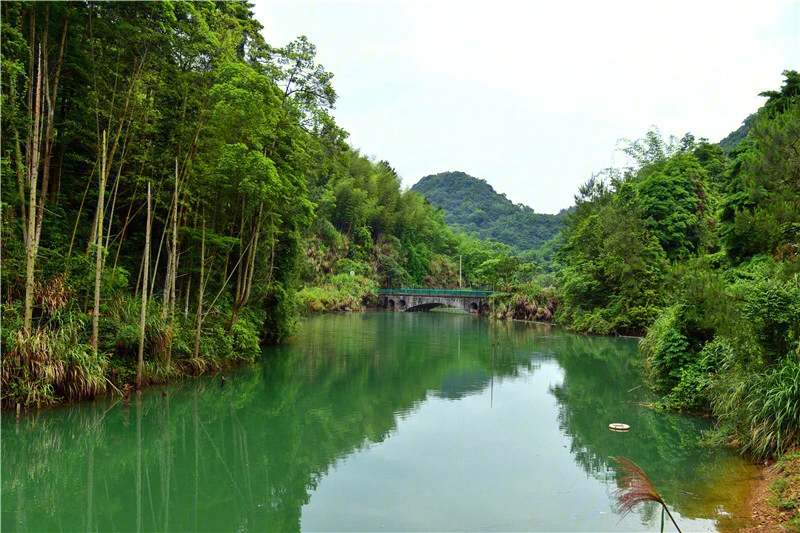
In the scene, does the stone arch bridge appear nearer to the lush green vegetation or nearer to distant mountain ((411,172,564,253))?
the lush green vegetation

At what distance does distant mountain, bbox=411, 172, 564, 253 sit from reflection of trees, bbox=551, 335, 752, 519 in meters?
88.9

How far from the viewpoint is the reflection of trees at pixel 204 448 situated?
25.1 ft

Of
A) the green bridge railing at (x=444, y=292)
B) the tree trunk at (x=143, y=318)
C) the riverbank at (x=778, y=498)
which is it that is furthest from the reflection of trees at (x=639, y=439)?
the green bridge railing at (x=444, y=292)

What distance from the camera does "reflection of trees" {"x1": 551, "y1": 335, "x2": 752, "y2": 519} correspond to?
27.3 ft

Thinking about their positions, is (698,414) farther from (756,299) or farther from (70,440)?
(70,440)

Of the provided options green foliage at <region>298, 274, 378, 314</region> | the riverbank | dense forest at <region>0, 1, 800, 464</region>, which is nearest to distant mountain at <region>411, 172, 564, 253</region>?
green foliage at <region>298, 274, 378, 314</region>

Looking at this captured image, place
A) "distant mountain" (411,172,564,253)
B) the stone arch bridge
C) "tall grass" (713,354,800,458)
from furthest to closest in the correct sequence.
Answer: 1. "distant mountain" (411,172,564,253)
2. the stone arch bridge
3. "tall grass" (713,354,800,458)

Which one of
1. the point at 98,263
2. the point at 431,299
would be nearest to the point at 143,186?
the point at 98,263

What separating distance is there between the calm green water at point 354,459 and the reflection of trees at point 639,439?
5 cm

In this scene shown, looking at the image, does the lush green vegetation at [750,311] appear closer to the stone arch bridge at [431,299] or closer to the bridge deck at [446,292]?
the bridge deck at [446,292]

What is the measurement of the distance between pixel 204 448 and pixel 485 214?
388ft

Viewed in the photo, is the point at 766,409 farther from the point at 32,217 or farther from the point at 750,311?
the point at 32,217

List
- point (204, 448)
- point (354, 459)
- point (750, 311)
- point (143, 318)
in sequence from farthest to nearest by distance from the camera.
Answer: point (143, 318) → point (204, 448) → point (354, 459) → point (750, 311)

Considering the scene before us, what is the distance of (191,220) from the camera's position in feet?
55.4
